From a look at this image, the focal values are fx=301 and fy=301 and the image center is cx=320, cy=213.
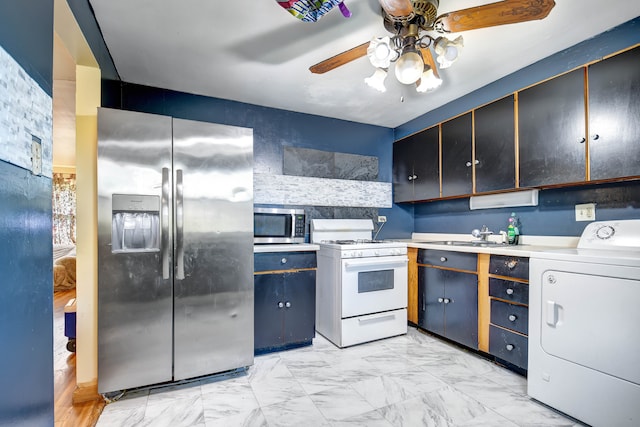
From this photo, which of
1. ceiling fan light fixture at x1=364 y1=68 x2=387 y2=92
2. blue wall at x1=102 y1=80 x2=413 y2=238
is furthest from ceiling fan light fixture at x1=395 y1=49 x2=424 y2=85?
blue wall at x1=102 y1=80 x2=413 y2=238

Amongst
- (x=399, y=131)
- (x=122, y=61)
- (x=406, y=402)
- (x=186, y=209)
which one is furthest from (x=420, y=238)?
(x=122, y=61)

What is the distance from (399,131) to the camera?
388 centimetres

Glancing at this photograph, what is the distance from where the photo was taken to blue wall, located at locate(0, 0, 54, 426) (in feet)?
2.80

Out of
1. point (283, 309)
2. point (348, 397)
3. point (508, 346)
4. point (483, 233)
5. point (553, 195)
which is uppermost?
point (553, 195)

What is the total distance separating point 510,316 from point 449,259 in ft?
2.13

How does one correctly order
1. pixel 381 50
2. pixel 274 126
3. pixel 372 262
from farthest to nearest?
1. pixel 274 126
2. pixel 372 262
3. pixel 381 50

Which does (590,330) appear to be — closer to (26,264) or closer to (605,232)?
(605,232)

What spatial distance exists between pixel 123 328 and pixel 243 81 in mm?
2134

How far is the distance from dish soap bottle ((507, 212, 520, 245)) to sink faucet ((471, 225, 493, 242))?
219 mm

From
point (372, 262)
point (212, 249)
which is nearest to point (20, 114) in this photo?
point (212, 249)

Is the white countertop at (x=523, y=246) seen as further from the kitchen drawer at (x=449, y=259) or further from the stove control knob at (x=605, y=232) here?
the stove control knob at (x=605, y=232)

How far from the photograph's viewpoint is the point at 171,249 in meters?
1.99

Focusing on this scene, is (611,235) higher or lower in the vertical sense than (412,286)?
higher

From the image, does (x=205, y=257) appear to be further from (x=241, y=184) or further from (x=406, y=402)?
(x=406, y=402)
